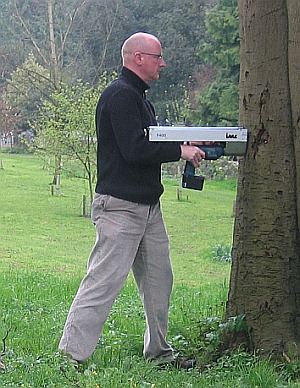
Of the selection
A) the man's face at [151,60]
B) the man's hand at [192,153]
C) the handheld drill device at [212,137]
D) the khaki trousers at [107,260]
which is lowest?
the khaki trousers at [107,260]

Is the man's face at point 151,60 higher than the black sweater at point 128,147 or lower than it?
higher

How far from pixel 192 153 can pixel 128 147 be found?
390mm

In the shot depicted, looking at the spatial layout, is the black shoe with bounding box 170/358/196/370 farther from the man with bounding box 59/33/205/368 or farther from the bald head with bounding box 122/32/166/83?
the bald head with bounding box 122/32/166/83

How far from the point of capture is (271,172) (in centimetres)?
472

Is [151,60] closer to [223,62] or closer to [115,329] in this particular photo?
[115,329]

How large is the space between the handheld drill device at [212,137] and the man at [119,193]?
144 millimetres

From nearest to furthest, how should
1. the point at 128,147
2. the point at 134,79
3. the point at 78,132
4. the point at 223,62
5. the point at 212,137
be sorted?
the point at 212,137 → the point at 128,147 → the point at 134,79 → the point at 78,132 → the point at 223,62

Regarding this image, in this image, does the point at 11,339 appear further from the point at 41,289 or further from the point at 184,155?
the point at 41,289

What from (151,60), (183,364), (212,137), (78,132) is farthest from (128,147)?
(78,132)

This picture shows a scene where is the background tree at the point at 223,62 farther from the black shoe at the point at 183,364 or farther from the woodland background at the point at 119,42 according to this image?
the black shoe at the point at 183,364

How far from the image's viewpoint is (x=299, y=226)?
472cm

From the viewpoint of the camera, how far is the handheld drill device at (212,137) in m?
4.45

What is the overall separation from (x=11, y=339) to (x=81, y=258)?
10.9 meters

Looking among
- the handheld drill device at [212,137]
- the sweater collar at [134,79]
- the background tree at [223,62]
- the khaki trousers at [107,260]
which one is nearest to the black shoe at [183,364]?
the khaki trousers at [107,260]
